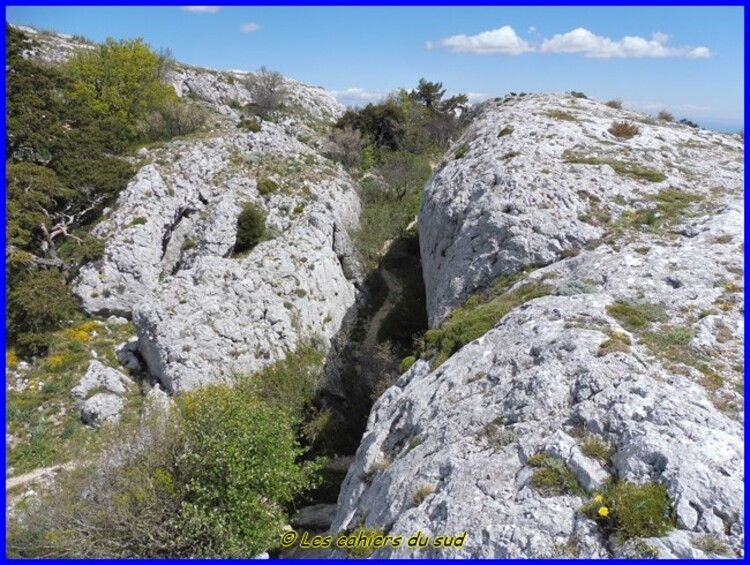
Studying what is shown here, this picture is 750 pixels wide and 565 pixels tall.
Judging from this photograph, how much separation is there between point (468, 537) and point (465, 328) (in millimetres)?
8985

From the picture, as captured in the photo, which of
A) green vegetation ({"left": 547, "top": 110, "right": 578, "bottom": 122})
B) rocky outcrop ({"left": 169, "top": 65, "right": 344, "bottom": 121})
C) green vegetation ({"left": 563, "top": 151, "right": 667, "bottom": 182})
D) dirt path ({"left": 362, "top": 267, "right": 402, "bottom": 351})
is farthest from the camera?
rocky outcrop ({"left": 169, "top": 65, "right": 344, "bottom": 121})

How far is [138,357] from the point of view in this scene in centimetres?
2716

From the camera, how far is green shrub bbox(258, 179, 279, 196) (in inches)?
1441

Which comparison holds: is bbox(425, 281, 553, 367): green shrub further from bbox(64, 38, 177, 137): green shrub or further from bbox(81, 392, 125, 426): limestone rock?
bbox(64, 38, 177, 137): green shrub

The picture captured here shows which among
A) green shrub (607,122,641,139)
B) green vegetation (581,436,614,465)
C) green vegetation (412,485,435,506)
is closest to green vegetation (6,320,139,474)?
green vegetation (412,485,435,506)

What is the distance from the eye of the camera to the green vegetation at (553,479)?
380 inches

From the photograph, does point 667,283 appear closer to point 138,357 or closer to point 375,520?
point 375,520

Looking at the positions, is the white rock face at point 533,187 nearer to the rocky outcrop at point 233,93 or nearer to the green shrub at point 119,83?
the green shrub at point 119,83

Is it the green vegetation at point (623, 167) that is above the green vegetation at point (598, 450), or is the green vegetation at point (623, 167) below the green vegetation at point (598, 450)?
above

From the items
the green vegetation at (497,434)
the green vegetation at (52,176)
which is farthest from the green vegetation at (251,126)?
the green vegetation at (497,434)

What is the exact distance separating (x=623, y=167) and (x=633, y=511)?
75.8ft

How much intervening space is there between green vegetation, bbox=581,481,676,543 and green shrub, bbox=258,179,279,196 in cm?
3195

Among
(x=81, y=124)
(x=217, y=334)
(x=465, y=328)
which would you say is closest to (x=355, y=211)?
(x=217, y=334)

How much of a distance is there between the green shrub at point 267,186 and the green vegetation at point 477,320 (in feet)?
69.3
